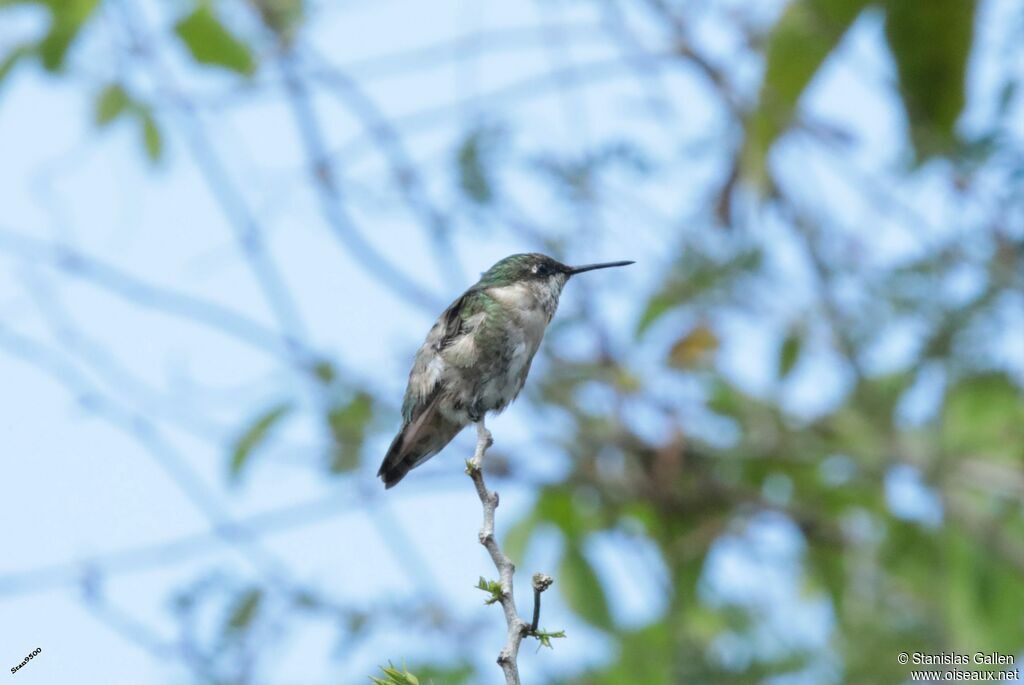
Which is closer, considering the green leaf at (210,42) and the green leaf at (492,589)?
the green leaf at (492,589)

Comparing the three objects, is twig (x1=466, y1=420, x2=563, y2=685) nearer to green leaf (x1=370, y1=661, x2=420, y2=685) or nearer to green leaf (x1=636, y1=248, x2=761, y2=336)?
green leaf (x1=370, y1=661, x2=420, y2=685)

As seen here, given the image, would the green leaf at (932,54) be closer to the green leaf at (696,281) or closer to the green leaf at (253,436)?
the green leaf at (696,281)

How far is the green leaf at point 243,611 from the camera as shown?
19.5ft

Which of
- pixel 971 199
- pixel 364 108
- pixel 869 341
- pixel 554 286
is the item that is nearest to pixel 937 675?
pixel 869 341

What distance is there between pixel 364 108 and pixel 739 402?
2472mm

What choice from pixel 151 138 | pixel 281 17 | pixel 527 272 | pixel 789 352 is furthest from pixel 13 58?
pixel 789 352

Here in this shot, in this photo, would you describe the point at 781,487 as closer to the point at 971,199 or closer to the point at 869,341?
the point at 869,341

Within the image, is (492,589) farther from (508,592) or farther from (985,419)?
(985,419)

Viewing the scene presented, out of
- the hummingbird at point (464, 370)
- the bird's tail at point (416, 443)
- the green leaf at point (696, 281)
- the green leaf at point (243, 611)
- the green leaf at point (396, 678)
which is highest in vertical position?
the green leaf at point (696, 281)

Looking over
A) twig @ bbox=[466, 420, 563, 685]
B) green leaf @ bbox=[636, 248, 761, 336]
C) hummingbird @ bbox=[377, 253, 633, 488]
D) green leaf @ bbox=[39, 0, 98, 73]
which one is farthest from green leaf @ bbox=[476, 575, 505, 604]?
green leaf @ bbox=[636, 248, 761, 336]

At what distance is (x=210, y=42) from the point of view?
4797 mm

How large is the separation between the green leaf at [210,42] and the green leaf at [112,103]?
1.40 m

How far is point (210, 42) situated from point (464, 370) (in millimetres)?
1741

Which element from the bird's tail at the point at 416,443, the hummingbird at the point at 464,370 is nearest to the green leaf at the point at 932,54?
the hummingbird at the point at 464,370
